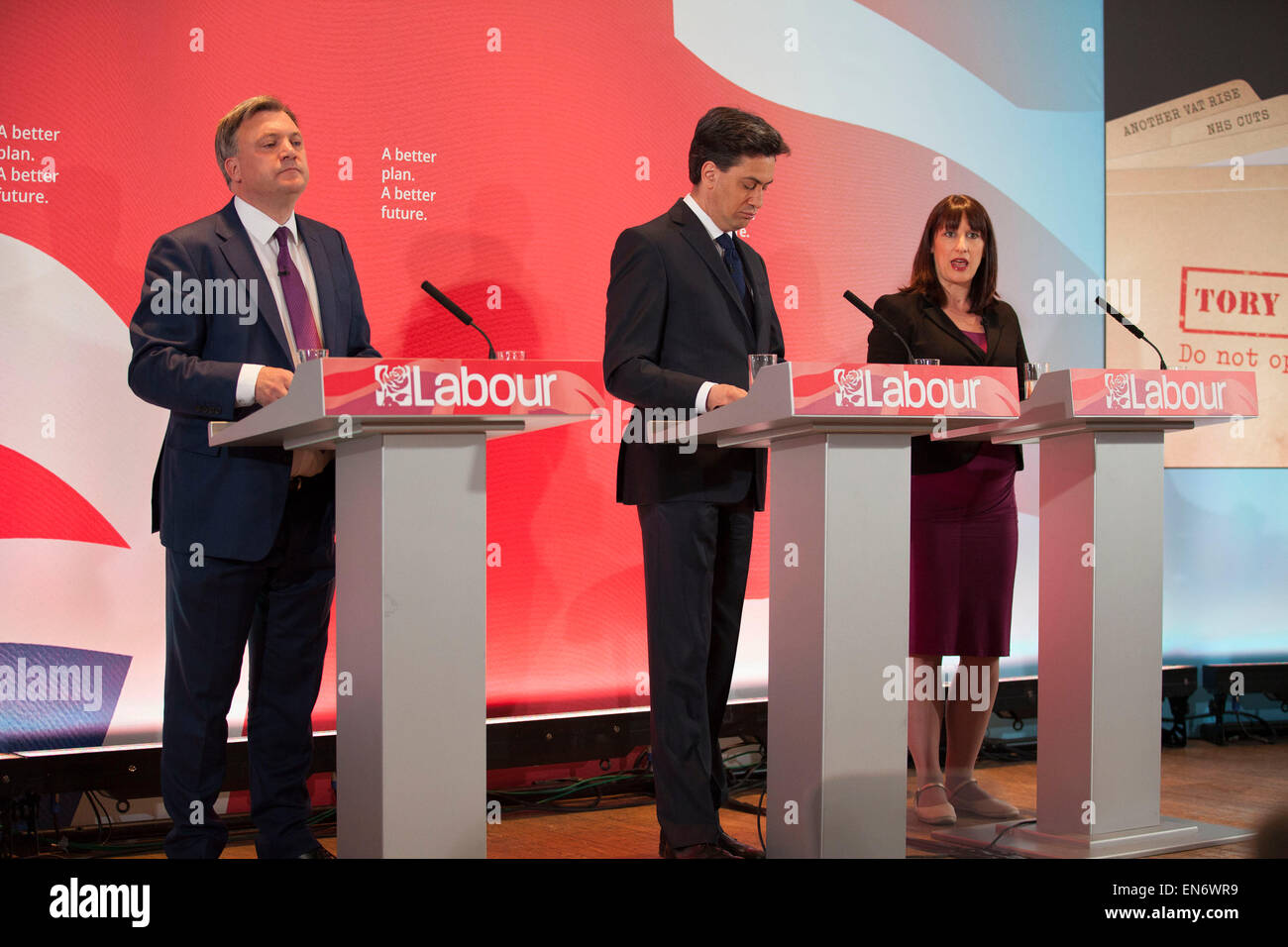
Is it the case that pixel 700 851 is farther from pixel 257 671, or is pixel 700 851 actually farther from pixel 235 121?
pixel 235 121

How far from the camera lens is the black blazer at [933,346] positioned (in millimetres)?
3398

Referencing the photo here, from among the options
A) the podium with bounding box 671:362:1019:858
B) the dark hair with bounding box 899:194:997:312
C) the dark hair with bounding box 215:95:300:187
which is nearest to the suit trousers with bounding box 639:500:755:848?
the podium with bounding box 671:362:1019:858

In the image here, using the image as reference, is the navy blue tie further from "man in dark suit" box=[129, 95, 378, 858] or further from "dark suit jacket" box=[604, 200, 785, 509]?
"man in dark suit" box=[129, 95, 378, 858]

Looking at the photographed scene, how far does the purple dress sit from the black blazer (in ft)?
0.15

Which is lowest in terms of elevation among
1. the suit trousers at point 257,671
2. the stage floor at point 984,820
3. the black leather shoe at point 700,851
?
the stage floor at point 984,820

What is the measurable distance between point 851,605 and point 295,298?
1.47 m

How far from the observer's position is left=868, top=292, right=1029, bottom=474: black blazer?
340 centimetres

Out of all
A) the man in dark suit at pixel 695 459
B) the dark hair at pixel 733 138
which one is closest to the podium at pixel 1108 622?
the man in dark suit at pixel 695 459

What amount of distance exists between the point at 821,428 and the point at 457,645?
0.86 metres

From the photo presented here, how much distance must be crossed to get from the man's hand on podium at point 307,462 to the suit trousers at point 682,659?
2.50 feet

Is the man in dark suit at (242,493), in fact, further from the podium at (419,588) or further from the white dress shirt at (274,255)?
the podium at (419,588)

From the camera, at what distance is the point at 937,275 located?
3559 millimetres

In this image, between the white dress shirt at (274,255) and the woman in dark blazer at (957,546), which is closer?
the white dress shirt at (274,255)
